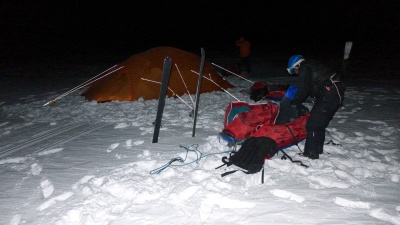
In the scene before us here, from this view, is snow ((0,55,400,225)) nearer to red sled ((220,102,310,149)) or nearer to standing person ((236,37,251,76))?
red sled ((220,102,310,149))

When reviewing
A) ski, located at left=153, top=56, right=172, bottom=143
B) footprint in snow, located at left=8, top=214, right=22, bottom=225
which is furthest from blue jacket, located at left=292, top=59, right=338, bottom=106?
footprint in snow, located at left=8, top=214, right=22, bottom=225

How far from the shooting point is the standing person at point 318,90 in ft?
13.5

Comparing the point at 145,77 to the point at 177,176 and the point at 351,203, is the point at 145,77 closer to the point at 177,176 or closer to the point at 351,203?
the point at 177,176

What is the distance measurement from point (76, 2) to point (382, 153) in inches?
3547

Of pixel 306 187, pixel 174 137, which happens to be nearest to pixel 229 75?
pixel 174 137

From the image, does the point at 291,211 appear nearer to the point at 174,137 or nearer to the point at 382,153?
the point at 382,153

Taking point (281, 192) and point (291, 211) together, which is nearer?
point (291, 211)

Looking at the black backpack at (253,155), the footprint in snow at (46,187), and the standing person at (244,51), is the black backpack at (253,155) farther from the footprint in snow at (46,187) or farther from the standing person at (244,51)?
the standing person at (244,51)

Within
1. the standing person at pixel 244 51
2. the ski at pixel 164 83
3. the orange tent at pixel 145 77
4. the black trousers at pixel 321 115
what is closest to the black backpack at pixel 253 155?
the black trousers at pixel 321 115

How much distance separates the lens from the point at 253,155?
4.09 m

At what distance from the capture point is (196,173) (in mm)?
4098

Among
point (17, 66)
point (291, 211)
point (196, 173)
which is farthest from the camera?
point (17, 66)

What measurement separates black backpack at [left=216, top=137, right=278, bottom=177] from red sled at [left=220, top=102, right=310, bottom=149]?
0.80 feet

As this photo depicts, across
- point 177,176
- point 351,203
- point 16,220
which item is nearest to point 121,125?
point 177,176
